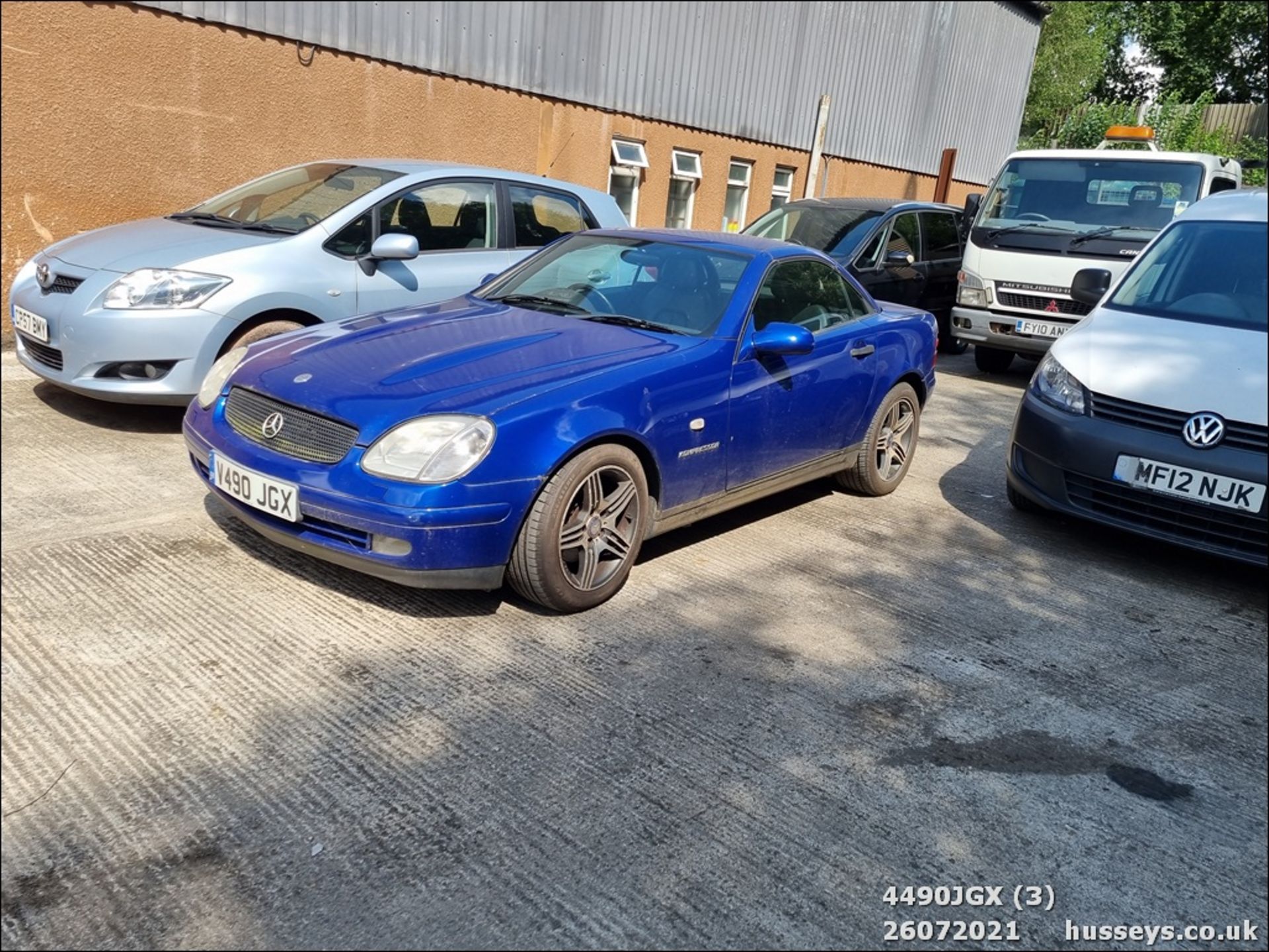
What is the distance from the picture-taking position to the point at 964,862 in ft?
8.41

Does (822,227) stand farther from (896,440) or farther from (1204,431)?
(1204,431)

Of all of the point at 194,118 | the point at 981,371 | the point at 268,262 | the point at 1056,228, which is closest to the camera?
the point at 268,262

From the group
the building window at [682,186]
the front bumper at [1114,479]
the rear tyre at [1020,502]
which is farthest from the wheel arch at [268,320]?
the building window at [682,186]

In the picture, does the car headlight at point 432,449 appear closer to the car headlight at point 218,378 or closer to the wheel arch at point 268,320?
the car headlight at point 218,378

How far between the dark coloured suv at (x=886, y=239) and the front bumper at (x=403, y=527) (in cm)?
601

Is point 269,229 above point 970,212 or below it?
below

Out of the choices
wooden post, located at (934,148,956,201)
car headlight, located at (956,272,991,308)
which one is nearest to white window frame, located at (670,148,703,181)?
car headlight, located at (956,272,991,308)

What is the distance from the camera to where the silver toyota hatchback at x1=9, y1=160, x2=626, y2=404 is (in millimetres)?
4809

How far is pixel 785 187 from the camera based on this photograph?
1608cm

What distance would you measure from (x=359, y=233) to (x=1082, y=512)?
433 centimetres

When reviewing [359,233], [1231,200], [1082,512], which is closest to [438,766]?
[1082,512]

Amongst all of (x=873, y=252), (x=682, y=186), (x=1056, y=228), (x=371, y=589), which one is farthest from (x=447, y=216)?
(x=682, y=186)

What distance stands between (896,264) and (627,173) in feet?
15.3

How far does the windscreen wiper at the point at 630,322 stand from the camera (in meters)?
4.40
